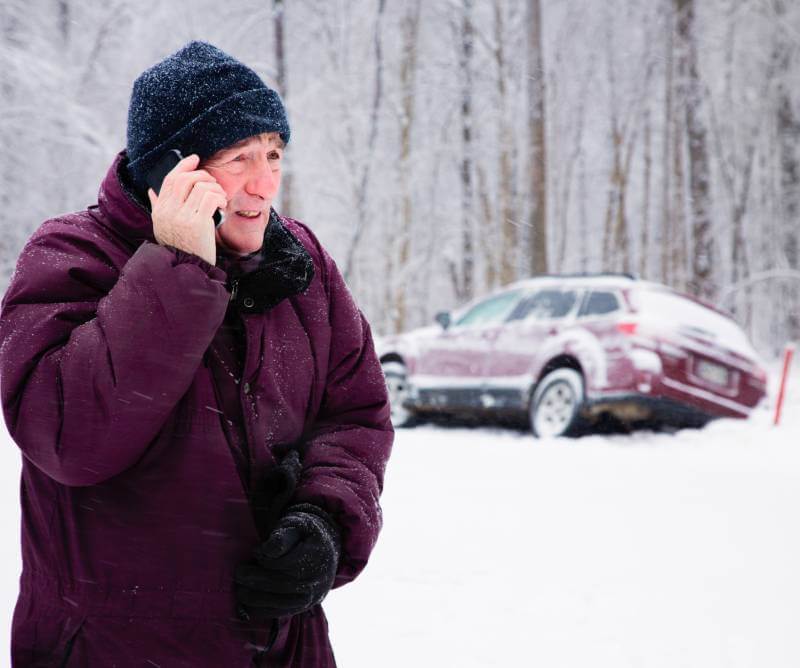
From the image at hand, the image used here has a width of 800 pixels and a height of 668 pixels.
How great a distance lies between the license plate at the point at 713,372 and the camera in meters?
8.40

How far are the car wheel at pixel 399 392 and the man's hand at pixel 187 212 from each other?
8894mm

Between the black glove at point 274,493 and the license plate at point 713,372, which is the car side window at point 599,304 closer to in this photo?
the license plate at point 713,372

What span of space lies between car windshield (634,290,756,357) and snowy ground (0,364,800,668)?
1815 millimetres

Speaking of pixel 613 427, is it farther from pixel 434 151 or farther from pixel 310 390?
pixel 434 151

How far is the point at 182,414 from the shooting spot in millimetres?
1474

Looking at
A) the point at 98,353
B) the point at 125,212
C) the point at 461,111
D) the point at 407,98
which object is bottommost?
the point at 98,353

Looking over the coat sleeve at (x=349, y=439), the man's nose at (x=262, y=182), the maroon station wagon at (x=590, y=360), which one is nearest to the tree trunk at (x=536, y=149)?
the maroon station wagon at (x=590, y=360)

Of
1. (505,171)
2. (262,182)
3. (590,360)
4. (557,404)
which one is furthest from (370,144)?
(262,182)

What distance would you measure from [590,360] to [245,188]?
7.35 meters

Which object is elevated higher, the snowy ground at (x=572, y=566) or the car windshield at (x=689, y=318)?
the car windshield at (x=689, y=318)

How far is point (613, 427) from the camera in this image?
898 cm

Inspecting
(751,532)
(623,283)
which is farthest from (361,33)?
(751,532)

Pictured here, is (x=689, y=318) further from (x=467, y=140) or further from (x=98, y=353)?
(x=467, y=140)

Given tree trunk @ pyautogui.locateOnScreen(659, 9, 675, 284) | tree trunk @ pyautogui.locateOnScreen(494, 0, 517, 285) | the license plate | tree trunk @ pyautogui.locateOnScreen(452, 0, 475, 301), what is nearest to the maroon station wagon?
the license plate
